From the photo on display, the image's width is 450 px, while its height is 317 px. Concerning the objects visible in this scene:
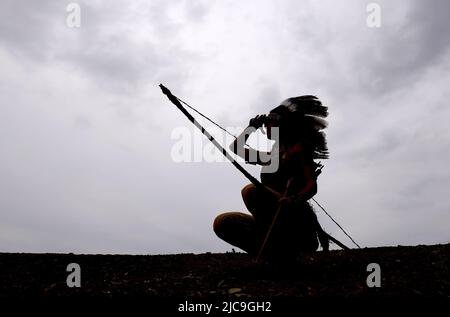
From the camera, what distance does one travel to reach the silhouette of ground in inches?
212

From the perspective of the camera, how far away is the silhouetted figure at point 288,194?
5.77 m

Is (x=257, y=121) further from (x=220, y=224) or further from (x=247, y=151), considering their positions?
(x=220, y=224)

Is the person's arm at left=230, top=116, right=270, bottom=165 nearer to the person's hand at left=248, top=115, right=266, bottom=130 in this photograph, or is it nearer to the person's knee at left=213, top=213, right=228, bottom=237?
the person's hand at left=248, top=115, right=266, bottom=130

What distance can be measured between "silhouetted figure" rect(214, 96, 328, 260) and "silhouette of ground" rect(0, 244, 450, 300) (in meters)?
0.43

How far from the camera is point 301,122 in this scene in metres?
6.11

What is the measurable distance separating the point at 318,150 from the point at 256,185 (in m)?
1.01

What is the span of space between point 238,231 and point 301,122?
1.68 m

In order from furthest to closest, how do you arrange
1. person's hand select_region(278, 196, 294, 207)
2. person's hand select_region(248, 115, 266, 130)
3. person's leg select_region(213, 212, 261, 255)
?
person's hand select_region(248, 115, 266, 130), person's leg select_region(213, 212, 261, 255), person's hand select_region(278, 196, 294, 207)

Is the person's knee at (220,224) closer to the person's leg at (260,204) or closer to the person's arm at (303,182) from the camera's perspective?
the person's leg at (260,204)

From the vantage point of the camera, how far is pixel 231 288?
18.1 ft

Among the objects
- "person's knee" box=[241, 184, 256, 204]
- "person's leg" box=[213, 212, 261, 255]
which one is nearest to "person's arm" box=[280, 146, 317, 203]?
"person's knee" box=[241, 184, 256, 204]

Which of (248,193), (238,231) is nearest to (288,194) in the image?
(248,193)

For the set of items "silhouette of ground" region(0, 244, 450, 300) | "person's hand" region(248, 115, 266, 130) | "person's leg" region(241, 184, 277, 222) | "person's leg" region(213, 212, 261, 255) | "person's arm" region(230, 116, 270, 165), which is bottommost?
"silhouette of ground" region(0, 244, 450, 300)
